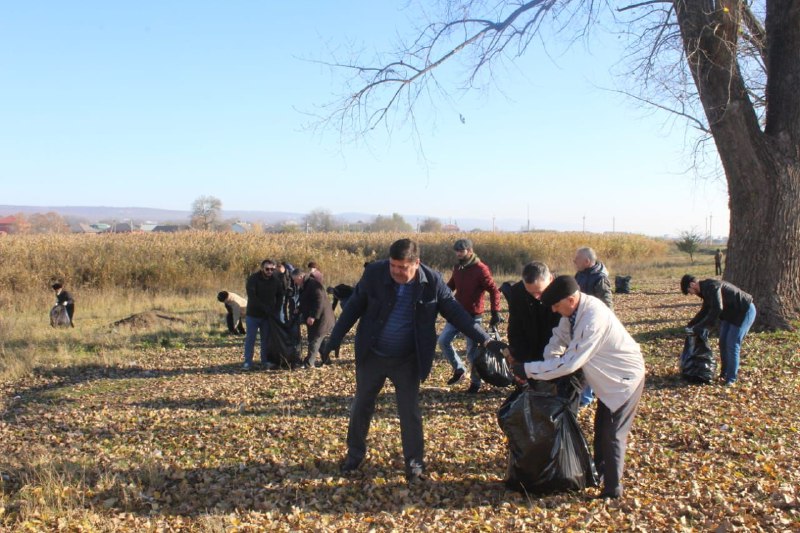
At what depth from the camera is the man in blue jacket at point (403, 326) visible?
15.7 feet

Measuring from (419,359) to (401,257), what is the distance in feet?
2.61

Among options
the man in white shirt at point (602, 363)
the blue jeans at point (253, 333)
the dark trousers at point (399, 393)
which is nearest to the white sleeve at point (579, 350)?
the man in white shirt at point (602, 363)

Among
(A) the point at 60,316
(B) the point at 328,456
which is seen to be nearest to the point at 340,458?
(B) the point at 328,456

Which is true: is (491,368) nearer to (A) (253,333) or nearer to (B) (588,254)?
(B) (588,254)

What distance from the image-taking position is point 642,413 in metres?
6.64

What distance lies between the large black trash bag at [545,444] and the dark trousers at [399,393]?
27.7 inches

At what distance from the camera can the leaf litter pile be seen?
446 centimetres

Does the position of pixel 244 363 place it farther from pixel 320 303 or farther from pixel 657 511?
pixel 657 511

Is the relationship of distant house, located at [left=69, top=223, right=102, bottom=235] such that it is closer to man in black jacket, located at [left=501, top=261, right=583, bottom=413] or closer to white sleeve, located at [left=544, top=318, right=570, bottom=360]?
man in black jacket, located at [left=501, top=261, right=583, bottom=413]

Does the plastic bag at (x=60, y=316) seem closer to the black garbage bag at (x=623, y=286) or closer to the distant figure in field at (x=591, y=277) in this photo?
the distant figure in field at (x=591, y=277)

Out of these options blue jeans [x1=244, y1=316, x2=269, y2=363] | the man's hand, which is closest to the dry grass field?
blue jeans [x1=244, y1=316, x2=269, y2=363]

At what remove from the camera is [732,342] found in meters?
7.45

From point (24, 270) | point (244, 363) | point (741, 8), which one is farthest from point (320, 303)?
point (24, 270)

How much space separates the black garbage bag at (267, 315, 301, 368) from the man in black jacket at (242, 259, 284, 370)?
10 cm
